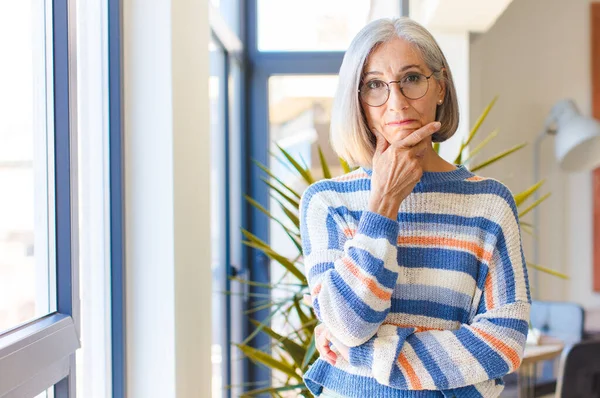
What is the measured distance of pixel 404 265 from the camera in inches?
51.1

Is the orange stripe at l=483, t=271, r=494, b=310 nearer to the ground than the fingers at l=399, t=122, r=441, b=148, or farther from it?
nearer to the ground

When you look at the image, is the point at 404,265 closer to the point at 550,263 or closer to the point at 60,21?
the point at 60,21

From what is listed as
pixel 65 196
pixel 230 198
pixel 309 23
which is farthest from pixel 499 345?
pixel 309 23

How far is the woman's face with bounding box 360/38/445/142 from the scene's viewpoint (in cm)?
127

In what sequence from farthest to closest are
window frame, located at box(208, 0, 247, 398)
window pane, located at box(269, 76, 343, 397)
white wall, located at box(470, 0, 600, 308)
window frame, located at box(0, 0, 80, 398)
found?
1. white wall, located at box(470, 0, 600, 308)
2. window pane, located at box(269, 76, 343, 397)
3. window frame, located at box(208, 0, 247, 398)
4. window frame, located at box(0, 0, 80, 398)

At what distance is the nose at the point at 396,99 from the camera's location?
1.27 metres

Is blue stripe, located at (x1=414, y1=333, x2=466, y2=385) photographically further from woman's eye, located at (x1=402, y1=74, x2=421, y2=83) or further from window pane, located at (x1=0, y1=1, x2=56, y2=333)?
window pane, located at (x1=0, y1=1, x2=56, y2=333)

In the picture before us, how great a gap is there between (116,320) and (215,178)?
166cm

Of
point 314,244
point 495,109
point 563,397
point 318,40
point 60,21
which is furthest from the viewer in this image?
point 495,109

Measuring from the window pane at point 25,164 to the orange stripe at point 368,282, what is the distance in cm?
64

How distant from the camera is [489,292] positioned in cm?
126

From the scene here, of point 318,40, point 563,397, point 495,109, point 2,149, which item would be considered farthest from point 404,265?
point 495,109

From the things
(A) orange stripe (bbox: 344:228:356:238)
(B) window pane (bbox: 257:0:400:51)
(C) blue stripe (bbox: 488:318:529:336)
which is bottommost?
(C) blue stripe (bbox: 488:318:529:336)

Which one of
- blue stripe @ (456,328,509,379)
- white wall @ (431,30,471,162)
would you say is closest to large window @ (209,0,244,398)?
white wall @ (431,30,471,162)
